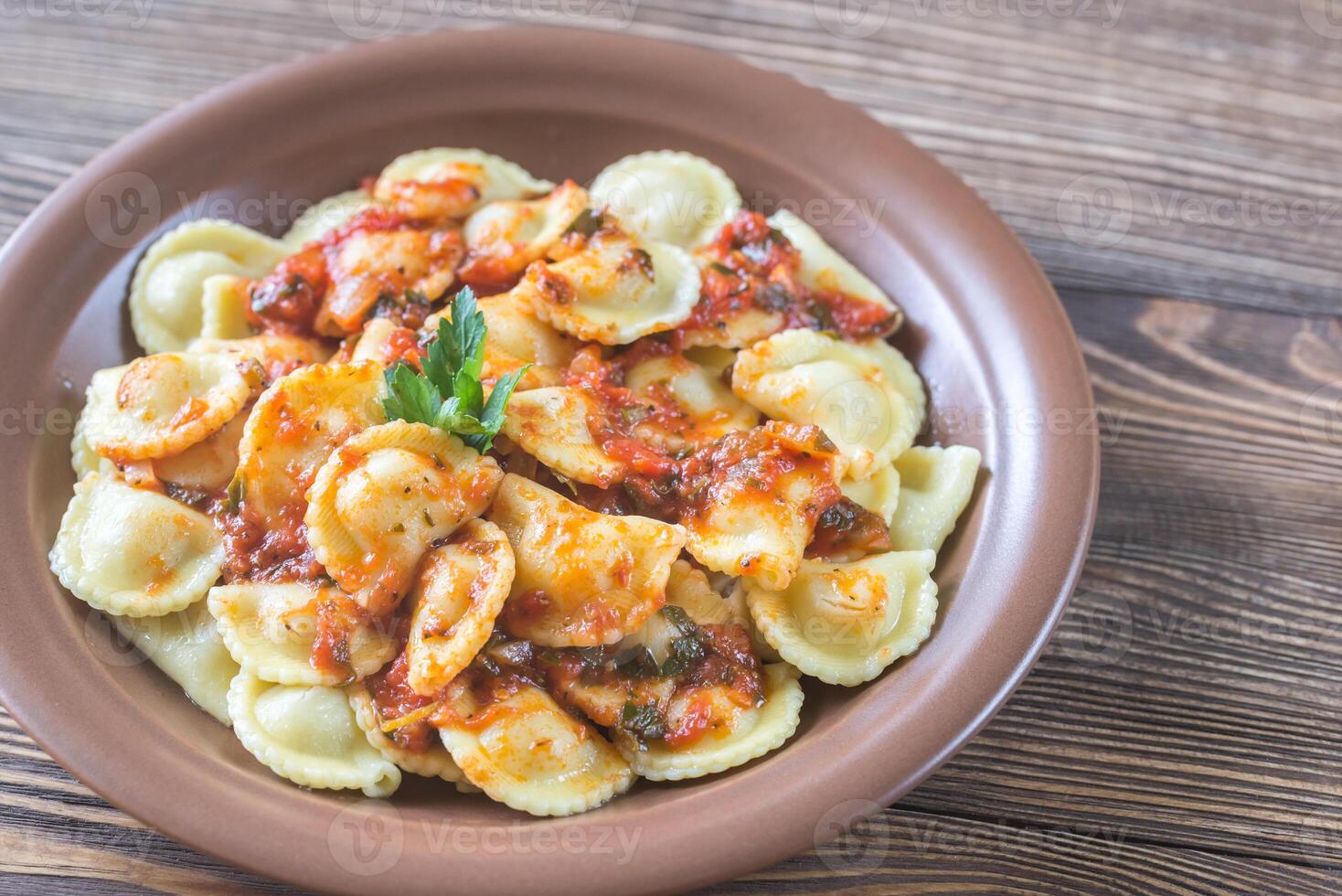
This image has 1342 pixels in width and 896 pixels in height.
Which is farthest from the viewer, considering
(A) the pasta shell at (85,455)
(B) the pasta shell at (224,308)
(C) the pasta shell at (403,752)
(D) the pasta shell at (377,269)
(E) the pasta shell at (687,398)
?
(B) the pasta shell at (224,308)

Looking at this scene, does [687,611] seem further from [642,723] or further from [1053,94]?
[1053,94]

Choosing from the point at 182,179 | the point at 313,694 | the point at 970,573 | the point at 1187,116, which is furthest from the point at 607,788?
the point at 1187,116

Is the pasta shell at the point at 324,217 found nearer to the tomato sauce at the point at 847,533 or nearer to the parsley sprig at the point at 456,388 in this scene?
the parsley sprig at the point at 456,388

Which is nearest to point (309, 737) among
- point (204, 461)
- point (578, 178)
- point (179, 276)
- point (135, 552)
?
point (135, 552)

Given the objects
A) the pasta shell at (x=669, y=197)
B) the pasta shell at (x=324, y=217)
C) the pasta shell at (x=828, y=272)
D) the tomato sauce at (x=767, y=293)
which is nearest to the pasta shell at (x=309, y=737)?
the tomato sauce at (x=767, y=293)

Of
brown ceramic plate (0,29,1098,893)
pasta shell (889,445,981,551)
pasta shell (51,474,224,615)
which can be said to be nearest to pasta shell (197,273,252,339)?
brown ceramic plate (0,29,1098,893)

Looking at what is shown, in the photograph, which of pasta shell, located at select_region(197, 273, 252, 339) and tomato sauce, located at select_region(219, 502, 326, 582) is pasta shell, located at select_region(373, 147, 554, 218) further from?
tomato sauce, located at select_region(219, 502, 326, 582)
